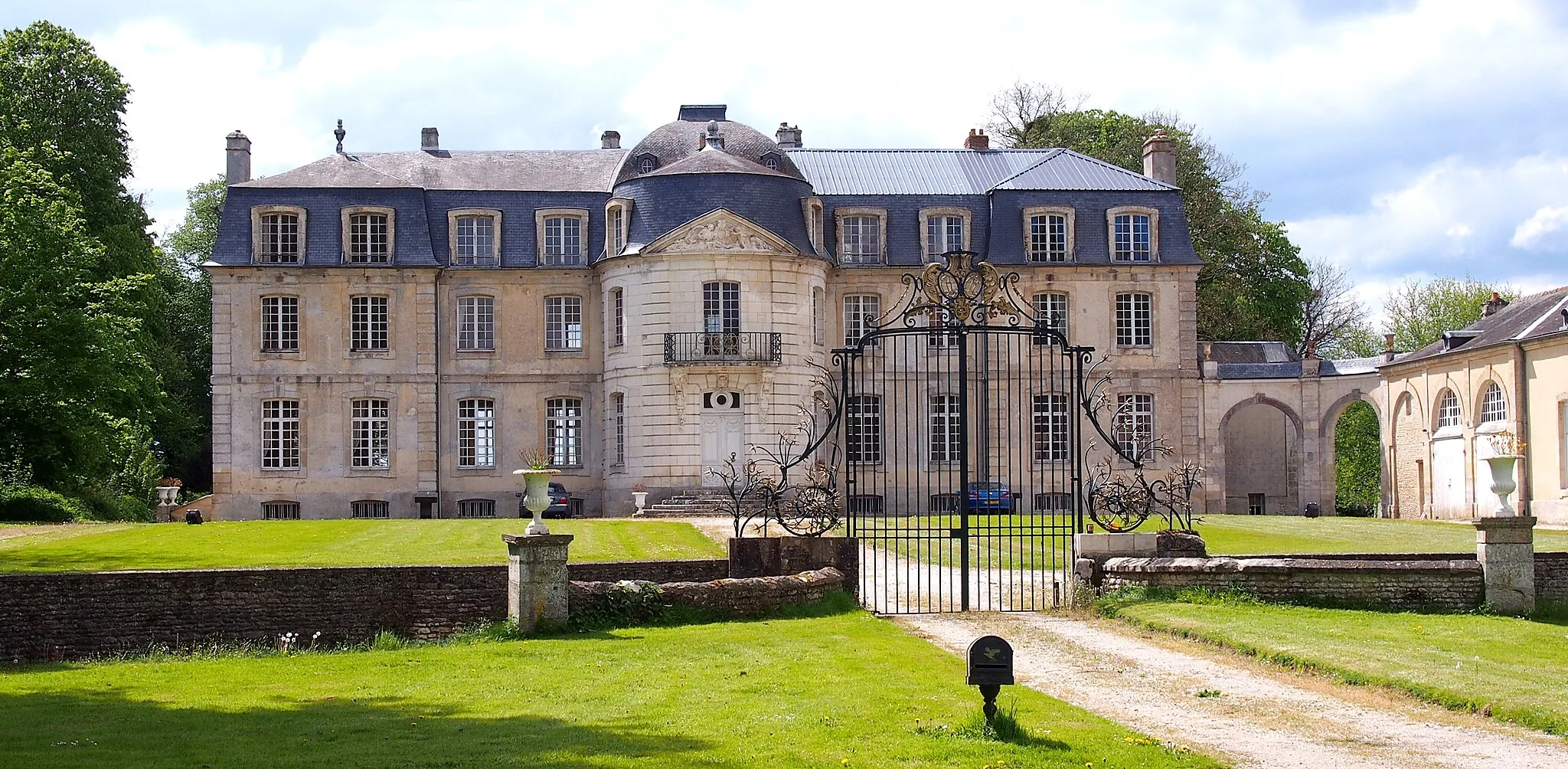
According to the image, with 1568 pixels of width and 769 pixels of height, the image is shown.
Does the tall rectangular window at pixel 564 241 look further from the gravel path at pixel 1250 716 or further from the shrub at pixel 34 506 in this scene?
the gravel path at pixel 1250 716

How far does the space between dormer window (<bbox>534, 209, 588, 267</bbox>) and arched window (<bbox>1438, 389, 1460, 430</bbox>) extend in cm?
2005

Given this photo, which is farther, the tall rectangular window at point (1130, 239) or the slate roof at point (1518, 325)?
the tall rectangular window at point (1130, 239)

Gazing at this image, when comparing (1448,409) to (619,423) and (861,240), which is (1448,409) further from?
(619,423)

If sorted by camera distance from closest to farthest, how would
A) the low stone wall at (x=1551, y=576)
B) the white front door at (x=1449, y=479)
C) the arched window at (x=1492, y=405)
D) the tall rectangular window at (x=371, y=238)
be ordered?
the low stone wall at (x=1551, y=576) < the arched window at (x=1492, y=405) < the white front door at (x=1449, y=479) < the tall rectangular window at (x=371, y=238)

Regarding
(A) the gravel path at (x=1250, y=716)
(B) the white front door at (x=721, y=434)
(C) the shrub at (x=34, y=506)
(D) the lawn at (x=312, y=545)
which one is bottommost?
(A) the gravel path at (x=1250, y=716)

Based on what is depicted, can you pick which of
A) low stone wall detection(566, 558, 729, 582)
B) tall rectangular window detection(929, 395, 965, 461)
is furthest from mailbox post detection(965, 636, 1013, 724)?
tall rectangular window detection(929, 395, 965, 461)

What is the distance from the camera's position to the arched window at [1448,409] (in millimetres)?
34875

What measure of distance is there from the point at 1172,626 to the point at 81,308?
71.7 ft

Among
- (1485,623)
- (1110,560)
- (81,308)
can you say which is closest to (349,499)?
(81,308)

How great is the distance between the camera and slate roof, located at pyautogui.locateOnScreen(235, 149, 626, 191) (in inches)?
1431

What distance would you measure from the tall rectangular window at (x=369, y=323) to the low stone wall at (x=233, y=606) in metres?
20.7

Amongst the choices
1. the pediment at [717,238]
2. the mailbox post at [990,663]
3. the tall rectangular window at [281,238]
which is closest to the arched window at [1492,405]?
the pediment at [717,238]

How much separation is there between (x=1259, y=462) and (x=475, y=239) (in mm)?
21878

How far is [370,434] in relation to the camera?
1422 inches
